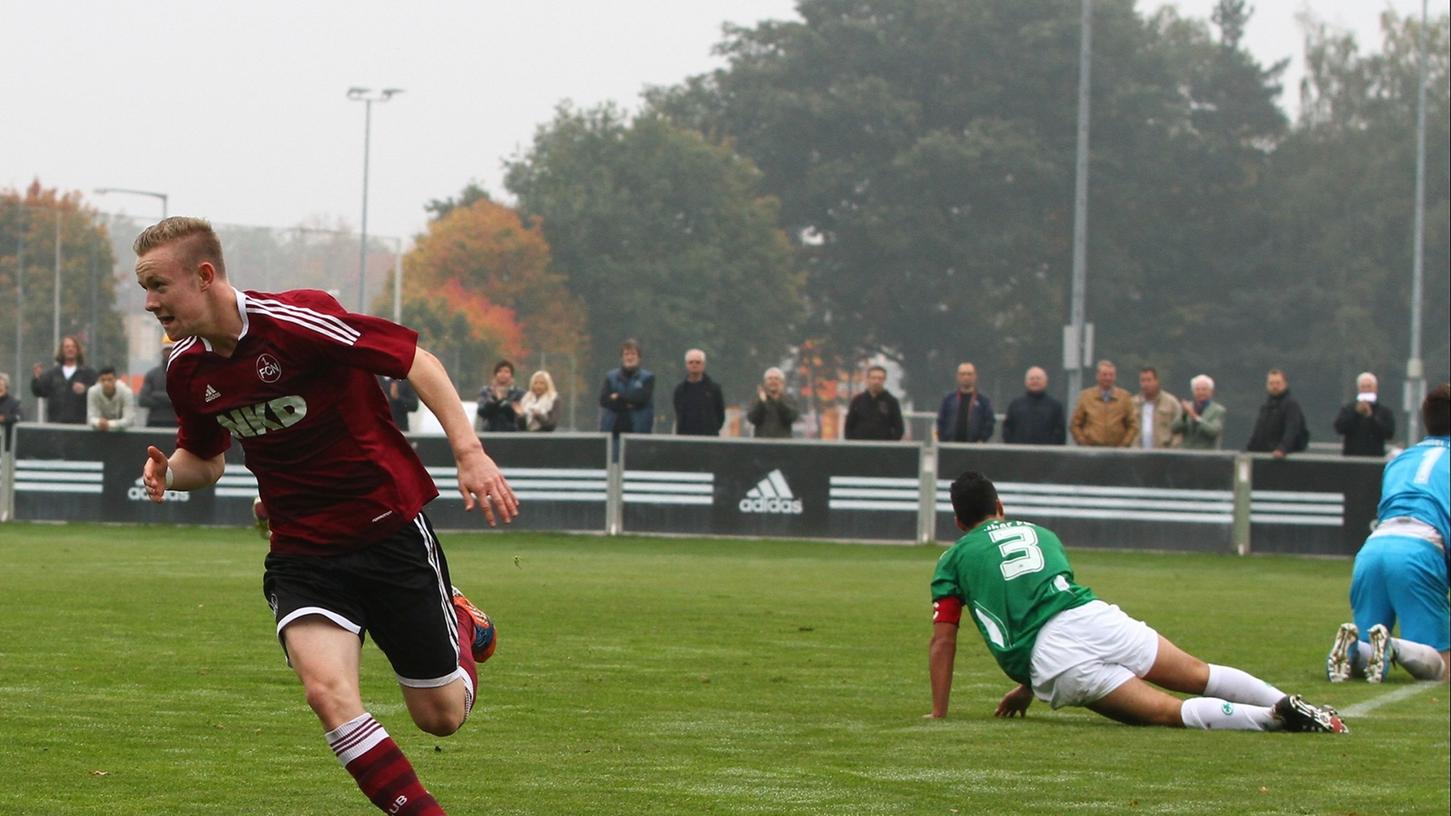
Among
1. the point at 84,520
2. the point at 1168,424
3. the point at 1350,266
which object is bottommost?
the point at 84,520

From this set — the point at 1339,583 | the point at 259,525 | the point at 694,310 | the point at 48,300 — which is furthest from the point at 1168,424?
the point at 694,310

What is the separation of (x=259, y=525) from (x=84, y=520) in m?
17.6

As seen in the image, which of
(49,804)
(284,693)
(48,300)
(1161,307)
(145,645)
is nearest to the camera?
(49,804)

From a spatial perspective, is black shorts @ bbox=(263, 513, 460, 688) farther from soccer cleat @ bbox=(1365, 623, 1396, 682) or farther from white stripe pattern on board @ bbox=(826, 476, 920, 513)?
white stripe pattern on board @ bbox=(826, 476, 920, 513)

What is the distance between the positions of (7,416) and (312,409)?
19.8 metres

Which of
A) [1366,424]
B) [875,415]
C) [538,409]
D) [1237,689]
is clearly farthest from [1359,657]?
[538,409]

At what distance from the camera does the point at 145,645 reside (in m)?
11.6

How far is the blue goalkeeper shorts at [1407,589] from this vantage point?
12086mm

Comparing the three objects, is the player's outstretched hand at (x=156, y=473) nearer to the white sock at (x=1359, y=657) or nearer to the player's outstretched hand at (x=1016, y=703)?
the player's outstretched hand at (x=1016, y=703)

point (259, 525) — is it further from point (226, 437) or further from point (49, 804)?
point (49, 804)

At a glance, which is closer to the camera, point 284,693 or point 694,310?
point 284,693

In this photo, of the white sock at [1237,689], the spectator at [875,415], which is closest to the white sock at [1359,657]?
the white sock at [1237,689]

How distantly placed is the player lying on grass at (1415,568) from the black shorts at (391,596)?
6.98 m

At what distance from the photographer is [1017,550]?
31.1ft
